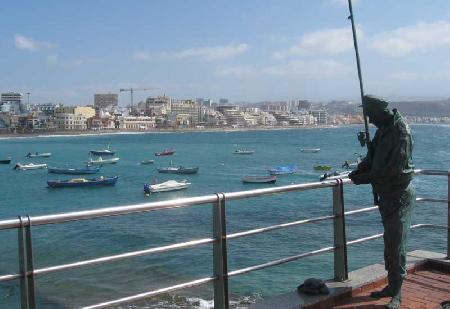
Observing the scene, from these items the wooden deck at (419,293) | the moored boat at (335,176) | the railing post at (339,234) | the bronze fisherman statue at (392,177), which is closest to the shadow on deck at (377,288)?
the wooden deck at (419,293)

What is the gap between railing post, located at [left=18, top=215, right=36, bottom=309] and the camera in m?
3.10

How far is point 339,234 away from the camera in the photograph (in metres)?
4.97

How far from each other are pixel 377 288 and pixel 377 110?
5.69 ft

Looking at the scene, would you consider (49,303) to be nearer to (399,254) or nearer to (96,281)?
(96,281)

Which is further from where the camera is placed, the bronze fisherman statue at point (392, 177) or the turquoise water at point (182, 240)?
the turquoise water at point (182, 240)

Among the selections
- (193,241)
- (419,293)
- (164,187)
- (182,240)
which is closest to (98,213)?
(193,241)

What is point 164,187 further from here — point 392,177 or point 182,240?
point 392,177

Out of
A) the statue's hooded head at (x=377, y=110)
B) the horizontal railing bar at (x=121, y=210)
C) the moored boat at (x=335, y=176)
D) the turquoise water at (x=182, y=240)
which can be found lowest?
the turquoise water at (x=182, y=240)

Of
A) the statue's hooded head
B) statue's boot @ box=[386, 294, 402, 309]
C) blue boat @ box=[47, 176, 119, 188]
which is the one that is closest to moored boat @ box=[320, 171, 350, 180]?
the statue's hooded head

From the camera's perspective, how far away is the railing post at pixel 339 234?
193 inches

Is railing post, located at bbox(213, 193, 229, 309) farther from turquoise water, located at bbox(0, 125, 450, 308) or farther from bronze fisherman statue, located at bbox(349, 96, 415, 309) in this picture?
turquoise water, located at bbox(0, 125, 450, 308)

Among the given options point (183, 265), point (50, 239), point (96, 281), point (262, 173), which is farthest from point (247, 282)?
point (262, 173)

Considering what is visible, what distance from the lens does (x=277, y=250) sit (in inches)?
781

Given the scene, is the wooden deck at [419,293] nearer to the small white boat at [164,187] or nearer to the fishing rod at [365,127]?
the fishing rod at [365,127]
